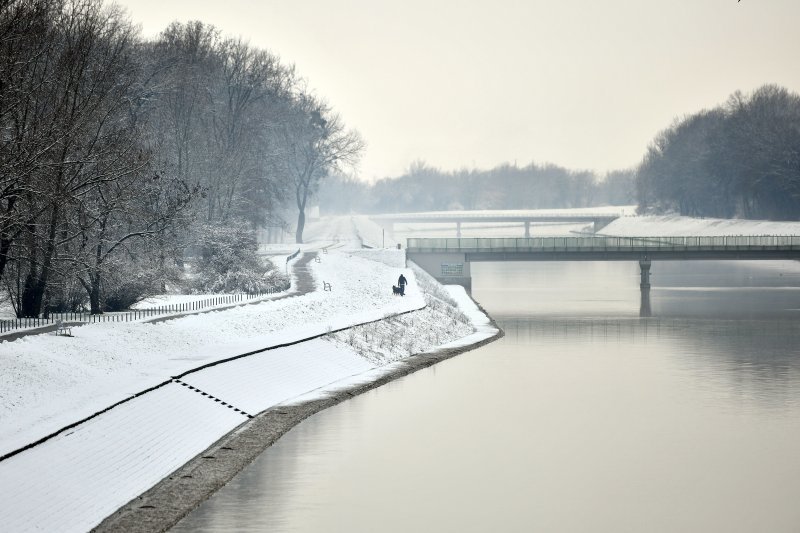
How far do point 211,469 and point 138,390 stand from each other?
4.51m

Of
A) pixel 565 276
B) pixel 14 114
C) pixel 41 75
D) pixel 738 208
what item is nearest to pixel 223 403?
→ pixel 14 114

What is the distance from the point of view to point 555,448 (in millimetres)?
36750

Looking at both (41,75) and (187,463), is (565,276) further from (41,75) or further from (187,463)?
(187,463)

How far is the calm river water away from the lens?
2850 centimetres

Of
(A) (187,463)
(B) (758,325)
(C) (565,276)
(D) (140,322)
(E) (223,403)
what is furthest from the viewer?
(C) (565,276)

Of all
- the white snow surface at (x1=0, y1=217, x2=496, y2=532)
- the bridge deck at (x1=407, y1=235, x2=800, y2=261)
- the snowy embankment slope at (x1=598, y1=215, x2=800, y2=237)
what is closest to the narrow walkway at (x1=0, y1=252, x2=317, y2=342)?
the white snow surface at (x1=0, y1=217, x2=496, y2=532)

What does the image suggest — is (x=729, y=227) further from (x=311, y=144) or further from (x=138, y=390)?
(x=138, y=390)

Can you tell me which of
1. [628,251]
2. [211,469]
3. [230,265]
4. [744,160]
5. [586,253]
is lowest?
[211,469]

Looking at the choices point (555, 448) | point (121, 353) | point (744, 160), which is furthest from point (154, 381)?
point (744, 160)

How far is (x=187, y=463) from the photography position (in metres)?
32.9

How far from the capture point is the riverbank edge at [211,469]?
2698 centimetres

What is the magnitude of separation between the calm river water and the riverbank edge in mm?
445

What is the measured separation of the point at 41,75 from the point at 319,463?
23.5m

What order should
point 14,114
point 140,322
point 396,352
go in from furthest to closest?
point 396,352, point 140,322, point 14,114
